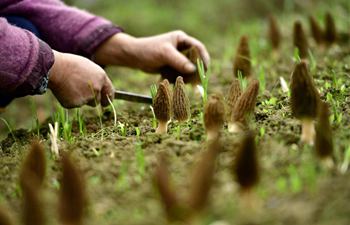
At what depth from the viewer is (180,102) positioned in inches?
87.8

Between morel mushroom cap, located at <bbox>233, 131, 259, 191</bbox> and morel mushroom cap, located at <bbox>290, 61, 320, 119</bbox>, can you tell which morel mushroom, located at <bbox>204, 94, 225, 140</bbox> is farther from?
morel mushroom cap, located at <bbox>233, 131, 259, 191</bbox>

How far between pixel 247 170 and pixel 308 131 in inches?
16.5

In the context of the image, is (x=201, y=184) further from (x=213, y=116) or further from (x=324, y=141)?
(x=213, y=116)

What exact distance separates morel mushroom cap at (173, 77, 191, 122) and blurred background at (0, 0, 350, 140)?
1.02m

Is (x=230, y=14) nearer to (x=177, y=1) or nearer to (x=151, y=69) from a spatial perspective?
(x=177, y=1)

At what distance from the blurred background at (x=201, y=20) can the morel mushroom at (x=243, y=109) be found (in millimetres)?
1312

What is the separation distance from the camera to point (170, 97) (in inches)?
87.8

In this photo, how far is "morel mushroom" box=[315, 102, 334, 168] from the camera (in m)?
1.60

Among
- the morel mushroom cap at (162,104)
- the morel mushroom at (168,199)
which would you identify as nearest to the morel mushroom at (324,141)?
the morel mushroom at (168,199)

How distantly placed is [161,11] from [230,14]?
912 mm

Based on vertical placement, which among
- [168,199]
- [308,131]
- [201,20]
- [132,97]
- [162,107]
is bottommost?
[201,20]

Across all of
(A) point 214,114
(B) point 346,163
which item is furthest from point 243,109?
(B) point 346,163

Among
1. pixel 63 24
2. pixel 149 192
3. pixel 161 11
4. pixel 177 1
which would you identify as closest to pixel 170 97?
pixel 149 192

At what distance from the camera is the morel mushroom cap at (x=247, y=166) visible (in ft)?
4.77
